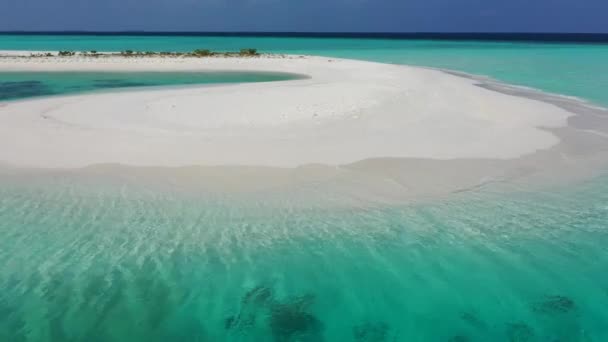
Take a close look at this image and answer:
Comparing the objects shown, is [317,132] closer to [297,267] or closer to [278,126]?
[278,126]


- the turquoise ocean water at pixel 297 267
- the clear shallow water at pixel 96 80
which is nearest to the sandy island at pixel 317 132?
the turquoise ocean water at pixel 297 267

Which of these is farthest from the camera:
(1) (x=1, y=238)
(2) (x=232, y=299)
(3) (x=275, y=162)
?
(3) (x=275, y=162)

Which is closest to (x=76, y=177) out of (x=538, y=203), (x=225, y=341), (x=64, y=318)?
(x=64, y=318)

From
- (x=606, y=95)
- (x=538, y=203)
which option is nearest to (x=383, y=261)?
(x=538, y=203)

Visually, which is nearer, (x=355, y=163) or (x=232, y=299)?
(x=232, y=299)

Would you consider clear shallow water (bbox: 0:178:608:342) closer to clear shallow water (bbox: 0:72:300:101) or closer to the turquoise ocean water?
the turquoise ocean water

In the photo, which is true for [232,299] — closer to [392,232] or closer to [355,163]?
[392,232]

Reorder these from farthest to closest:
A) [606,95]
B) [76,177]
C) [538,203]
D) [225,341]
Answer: [606,95] < [76,177] < [538,203] < [225,341]
